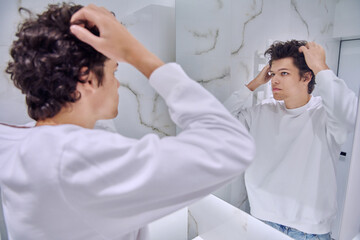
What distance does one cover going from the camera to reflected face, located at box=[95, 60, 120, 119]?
56 cm

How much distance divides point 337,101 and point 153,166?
63 centimetres

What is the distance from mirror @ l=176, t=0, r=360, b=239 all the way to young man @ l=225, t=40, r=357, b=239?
0.03m

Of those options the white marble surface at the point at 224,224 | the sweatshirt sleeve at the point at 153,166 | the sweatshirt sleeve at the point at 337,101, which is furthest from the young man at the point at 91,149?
the white marble surface at the point at 224,224

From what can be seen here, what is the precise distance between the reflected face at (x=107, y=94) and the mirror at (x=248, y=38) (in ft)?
1.79

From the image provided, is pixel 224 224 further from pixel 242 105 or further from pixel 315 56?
pixel 315 56

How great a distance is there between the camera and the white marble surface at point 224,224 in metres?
0.99

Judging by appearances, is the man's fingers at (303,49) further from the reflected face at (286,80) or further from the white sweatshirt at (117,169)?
the white sweatshirt at (117,169)

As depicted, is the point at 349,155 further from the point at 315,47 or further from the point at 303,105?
the point at 315,47

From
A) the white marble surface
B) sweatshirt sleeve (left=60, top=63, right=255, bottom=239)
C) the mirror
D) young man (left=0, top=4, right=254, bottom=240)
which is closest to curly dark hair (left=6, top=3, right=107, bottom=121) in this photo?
young man (left=0, top=4, right=254, bottom=240)

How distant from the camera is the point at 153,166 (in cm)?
38

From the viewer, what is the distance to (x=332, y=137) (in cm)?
71

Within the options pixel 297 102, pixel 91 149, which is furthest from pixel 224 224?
pixel 91 149

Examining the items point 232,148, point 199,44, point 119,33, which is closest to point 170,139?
point 232,148

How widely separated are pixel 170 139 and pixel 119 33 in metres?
0.25
